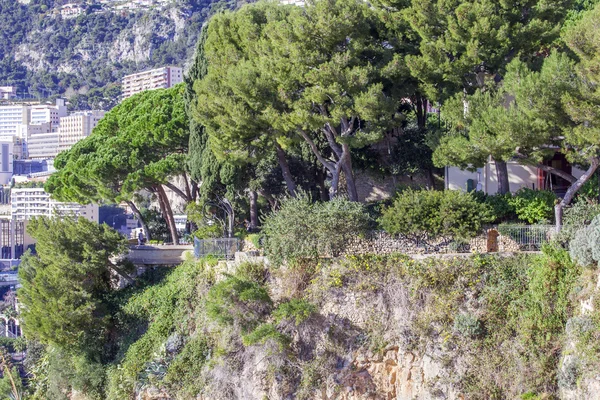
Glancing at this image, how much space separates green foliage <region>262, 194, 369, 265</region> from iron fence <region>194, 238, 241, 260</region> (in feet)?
8.98

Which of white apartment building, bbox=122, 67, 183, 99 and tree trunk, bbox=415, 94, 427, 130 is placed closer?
tree trunk, bbox=415, 94, 427, 130

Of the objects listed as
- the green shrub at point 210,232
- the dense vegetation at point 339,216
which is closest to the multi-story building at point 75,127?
the dense vegetation at point 339,216

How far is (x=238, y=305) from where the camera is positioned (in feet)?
72.7

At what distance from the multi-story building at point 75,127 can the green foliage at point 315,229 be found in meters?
146

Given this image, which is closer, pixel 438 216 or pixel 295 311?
pixel 295 311

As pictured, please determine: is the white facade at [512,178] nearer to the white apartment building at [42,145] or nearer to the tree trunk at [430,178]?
the tree trunk at [430,178]

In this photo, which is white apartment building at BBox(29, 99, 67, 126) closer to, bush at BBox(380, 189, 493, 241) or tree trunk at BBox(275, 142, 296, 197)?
tree trunk at BBox(275, 142, 296, 197)

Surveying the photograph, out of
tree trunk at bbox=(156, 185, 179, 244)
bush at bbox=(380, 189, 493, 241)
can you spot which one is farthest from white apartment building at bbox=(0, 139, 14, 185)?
bush at bbox=(380, 189, 493, 241)

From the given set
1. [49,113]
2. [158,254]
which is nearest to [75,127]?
[49,113]

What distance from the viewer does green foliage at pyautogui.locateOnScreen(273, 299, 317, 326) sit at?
70.2ft

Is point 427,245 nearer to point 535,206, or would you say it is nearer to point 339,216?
point 339,216

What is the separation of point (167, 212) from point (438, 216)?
13087mm

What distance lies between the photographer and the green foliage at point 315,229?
22609 millimetres

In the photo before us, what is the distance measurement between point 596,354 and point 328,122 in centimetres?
1019
